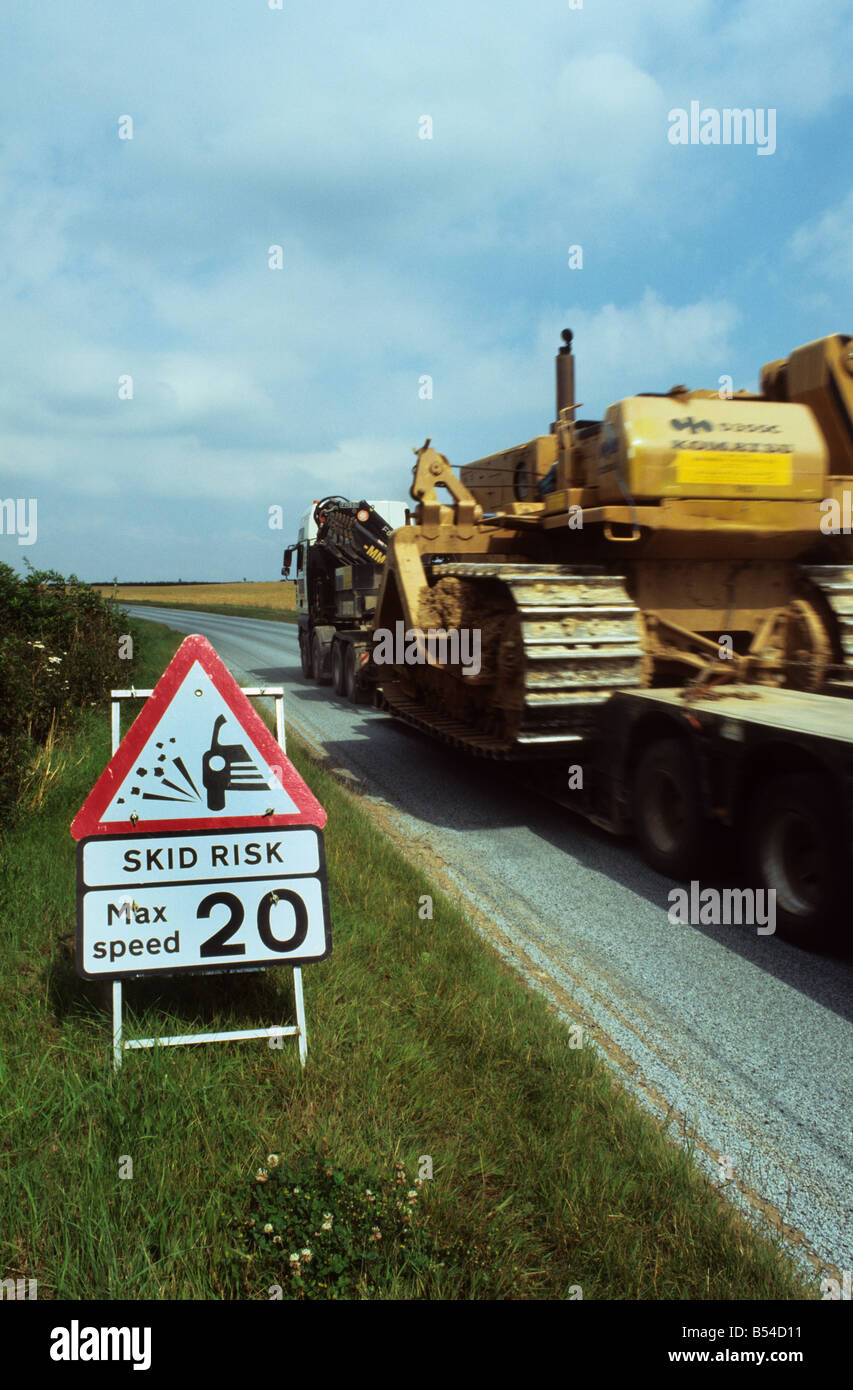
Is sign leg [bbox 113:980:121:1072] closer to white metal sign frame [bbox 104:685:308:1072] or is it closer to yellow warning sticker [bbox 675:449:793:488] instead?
white metal sign frame [bbox 104:685:308:1072]

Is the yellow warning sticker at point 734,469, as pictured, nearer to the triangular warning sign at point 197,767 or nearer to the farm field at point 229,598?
the triangular warning sign at point 197,767

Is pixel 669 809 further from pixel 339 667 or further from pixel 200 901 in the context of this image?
pixel 339 667

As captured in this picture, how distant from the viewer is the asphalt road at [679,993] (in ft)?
9.87

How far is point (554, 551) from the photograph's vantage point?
27.2 feet

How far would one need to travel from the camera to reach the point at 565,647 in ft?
20.6

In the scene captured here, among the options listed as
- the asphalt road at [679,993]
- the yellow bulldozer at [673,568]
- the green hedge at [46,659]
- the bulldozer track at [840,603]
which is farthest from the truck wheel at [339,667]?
the bulldozer track at [840,603]

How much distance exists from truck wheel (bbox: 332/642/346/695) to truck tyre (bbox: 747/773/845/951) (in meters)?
10.9

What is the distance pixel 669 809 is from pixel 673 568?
88.0 inches

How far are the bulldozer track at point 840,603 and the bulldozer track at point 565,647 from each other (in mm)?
1415

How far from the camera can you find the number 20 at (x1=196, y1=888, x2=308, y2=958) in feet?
10.4

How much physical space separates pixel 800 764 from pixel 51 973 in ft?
12.1

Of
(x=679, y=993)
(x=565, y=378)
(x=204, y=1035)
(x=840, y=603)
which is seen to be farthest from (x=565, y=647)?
(x=204, y=1035)
